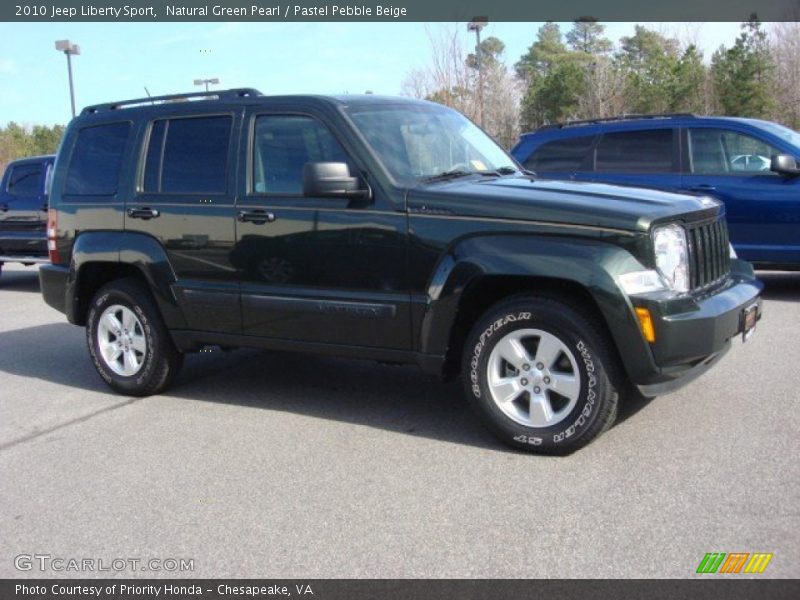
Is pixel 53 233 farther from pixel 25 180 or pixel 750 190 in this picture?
pixel 25 180

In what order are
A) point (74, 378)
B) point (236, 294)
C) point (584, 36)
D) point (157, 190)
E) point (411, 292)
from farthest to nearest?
point (584, 36)
point (74, 378)
point (157, 190)
point (236, 294)
point (411, 292)

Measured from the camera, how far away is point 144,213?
5.89 meters

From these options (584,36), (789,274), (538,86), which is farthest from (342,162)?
(584,36)

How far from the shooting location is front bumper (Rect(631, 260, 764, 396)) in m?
4.19

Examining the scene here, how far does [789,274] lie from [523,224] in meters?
7.66

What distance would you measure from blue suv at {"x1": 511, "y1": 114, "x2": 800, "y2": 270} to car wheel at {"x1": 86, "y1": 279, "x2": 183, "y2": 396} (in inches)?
178

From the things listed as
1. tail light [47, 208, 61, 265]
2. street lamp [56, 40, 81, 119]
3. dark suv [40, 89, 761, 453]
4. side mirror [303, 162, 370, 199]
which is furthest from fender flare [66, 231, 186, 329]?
street lamp [56, 40, 81, 119]

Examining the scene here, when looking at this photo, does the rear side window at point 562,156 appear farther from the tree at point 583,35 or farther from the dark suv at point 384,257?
the tree at point 583,35

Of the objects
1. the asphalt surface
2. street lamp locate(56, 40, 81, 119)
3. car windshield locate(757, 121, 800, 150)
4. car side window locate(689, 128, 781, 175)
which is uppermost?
street lamp locate(56, 40, 81, 119)

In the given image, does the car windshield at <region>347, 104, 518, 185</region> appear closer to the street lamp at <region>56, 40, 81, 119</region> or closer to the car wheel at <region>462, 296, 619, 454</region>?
the car wheel at <region>462, 296, 619, 454</region>

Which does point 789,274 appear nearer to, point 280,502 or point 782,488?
point 782,488

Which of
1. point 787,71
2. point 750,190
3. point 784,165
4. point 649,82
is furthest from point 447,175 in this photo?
point 787,71

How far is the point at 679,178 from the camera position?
9.12m

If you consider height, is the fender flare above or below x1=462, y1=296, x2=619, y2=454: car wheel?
above
